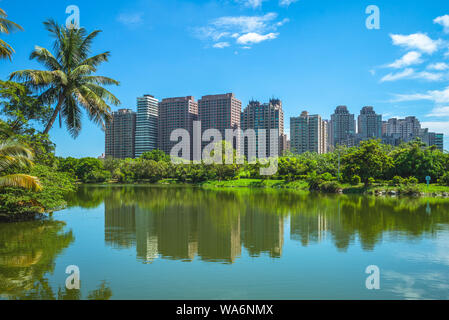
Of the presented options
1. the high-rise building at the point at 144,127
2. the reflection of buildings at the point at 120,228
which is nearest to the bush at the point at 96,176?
the high-rise building at the point at 144,127

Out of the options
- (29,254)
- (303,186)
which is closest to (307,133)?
(303,186)

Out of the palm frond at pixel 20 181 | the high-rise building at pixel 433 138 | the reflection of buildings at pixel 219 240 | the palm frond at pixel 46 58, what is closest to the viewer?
the reflection of buildings at pixel 219 240

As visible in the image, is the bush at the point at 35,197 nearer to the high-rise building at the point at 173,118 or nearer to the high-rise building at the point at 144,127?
the high-rise building at the point at 173,118

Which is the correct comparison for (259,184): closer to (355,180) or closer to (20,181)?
(355,180)

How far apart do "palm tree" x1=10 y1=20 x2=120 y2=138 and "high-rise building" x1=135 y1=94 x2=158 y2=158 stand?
9102cm

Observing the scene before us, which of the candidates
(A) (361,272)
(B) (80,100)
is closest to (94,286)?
(A) (361,272)

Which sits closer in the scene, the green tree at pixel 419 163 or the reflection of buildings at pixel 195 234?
the reflection of buildings at pixel 195 234

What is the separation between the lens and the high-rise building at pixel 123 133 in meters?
110

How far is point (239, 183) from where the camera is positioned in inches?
2042

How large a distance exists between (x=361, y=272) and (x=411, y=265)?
1.65m

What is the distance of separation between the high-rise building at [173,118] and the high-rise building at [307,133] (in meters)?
34.5

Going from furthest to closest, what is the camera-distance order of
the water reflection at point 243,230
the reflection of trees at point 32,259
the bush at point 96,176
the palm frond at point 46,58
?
the bush at point 96,176, the palm frond at point 46,58, the water reflection at point 243,230, the reflection of trees at point 32,259

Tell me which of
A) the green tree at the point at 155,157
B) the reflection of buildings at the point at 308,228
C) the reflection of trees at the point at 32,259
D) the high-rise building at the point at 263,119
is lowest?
the reflection of buildings at the point at 308,228
